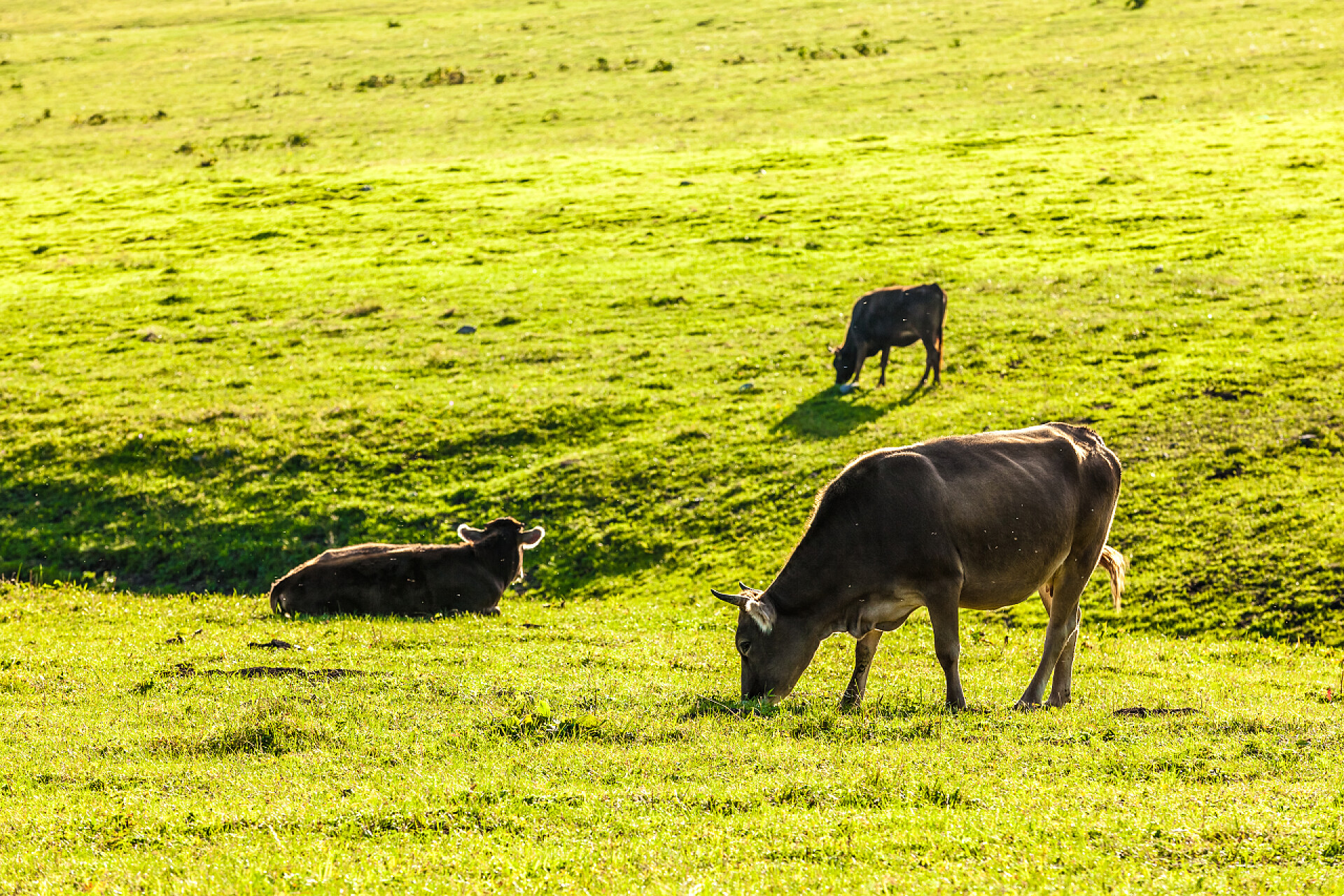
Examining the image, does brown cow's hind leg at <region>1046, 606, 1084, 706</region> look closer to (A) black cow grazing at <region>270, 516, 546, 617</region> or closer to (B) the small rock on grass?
(A) black cow grazing at <region>270, 516, 546, 617</region>

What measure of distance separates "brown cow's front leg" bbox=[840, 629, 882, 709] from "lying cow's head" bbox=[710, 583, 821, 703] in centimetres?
49

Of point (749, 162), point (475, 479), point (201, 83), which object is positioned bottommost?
point (475, 479)

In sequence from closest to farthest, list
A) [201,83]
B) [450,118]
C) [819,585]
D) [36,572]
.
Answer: [819,585] → [36,572] → [450,118] → [201,83]

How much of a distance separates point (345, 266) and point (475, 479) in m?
18.8

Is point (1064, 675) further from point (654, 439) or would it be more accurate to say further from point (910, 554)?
point (654, 439)

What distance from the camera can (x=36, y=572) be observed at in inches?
764

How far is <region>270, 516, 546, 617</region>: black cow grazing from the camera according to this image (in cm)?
1628

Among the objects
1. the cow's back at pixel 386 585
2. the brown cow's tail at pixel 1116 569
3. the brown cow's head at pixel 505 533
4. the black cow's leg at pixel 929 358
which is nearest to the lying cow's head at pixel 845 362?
the black cow's leg at pixel 929 358

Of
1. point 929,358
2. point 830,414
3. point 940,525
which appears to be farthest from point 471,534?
point 929,358

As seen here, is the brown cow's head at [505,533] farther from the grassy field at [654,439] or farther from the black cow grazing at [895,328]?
the black cow grazing at [895,328]

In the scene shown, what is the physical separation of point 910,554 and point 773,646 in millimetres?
1590

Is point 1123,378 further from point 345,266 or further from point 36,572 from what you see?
point 345,266

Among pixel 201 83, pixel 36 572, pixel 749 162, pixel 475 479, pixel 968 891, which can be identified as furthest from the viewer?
pixel 201 83

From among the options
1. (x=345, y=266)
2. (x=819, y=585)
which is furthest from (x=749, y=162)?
(x=819, y=585)
